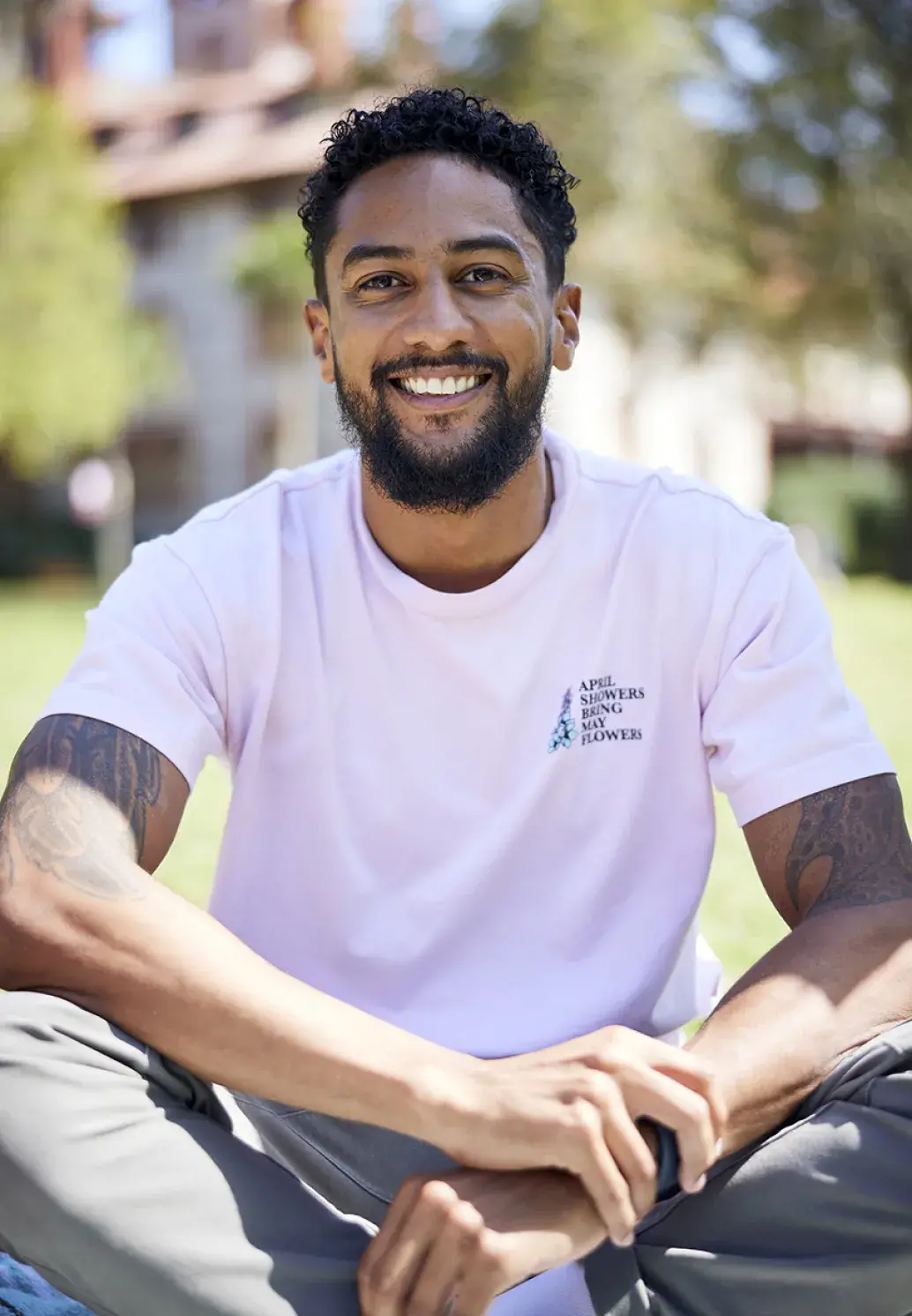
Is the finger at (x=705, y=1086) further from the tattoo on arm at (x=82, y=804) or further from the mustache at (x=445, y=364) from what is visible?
the mustache at (x=445, y=364)

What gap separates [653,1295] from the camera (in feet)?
7.30

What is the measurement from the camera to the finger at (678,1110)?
209 cm

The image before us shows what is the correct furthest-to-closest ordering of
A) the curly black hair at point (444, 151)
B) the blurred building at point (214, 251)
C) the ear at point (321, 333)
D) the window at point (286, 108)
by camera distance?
the window at point (286, 108) → the blurred building at point (214, 251) → the ear at point (321, 333) → the curly black hair at point (444, 151)

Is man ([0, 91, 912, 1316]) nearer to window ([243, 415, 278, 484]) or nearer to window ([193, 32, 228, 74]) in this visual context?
window ([243, 415, 278, 484])

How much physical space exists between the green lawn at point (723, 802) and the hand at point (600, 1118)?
2.68 m

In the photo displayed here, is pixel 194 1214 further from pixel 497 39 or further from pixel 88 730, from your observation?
pixel 497 39

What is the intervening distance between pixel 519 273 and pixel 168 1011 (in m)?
1.58

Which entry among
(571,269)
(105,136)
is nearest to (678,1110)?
(571,269)

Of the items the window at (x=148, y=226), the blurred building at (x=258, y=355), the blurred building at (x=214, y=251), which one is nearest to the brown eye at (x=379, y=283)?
the blurred building at (x=258, y=355)

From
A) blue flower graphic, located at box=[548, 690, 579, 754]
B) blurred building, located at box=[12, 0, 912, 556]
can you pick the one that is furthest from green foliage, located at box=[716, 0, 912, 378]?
blue flower graphic, located at box=[548, 690, 579, 754]

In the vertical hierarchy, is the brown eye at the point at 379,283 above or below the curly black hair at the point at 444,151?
below

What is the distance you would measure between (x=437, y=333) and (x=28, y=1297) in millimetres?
1835

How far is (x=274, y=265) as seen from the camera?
3095cm

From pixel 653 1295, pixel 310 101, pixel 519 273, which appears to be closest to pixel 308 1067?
pixel 653 1295
